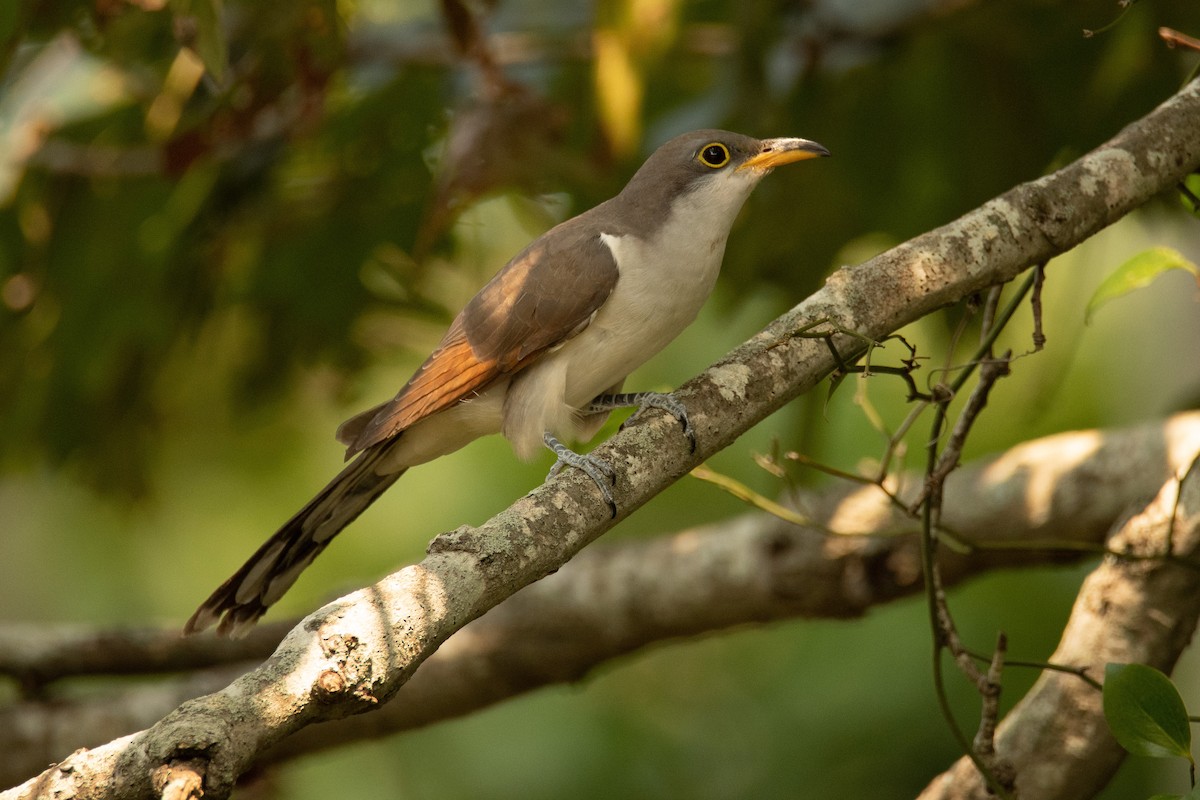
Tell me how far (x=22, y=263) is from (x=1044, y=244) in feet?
13.5

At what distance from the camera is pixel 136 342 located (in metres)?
5.48

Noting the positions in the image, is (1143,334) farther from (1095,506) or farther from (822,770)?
(1095,506)

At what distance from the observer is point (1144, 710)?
2.15 m

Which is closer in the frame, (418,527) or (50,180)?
(50,180)

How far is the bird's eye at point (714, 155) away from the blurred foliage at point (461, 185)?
0.83ft

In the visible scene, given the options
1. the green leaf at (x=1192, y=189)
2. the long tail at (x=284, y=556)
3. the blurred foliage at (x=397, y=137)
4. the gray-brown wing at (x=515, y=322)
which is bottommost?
the long tail at (x=284, y=556)

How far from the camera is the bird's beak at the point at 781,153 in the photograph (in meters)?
3.72

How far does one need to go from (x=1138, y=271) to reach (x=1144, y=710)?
0.88m

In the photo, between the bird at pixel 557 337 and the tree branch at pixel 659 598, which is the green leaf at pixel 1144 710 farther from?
the tree branch at pixel 659 598

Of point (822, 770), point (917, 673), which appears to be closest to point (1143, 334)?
point (917, 673)

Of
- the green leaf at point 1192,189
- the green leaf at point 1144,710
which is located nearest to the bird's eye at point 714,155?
the green leaf at point 1192,189

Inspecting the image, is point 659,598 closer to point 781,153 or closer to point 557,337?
point 557,337

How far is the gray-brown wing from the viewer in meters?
3.59

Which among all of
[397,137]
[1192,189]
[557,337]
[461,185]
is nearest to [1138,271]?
[1192,189]
